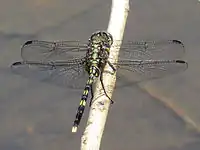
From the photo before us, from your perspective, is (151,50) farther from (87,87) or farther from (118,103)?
(118,103)

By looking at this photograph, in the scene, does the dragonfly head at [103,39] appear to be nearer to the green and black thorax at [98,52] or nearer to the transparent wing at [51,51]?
the green and black thorax at [98,52]

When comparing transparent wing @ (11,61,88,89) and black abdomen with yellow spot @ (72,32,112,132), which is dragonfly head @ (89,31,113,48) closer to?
black abdomen with yellow spot @ (72,32,112,132)

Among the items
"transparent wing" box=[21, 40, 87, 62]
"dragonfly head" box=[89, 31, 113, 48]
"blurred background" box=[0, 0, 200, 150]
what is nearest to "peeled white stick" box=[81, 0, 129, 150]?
"dragonfly head" box=[89, 31, 113, 48]

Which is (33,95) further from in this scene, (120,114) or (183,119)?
(183,119)

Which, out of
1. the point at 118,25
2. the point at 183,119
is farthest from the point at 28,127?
the point at 118,25

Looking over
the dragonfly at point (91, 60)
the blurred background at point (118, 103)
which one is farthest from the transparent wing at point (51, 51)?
the blurred background at point (118, 103)

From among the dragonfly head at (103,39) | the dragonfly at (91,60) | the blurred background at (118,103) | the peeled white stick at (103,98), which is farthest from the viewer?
the blurred background at (118,103)

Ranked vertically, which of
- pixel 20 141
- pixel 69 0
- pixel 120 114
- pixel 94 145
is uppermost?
pixel 69 0
